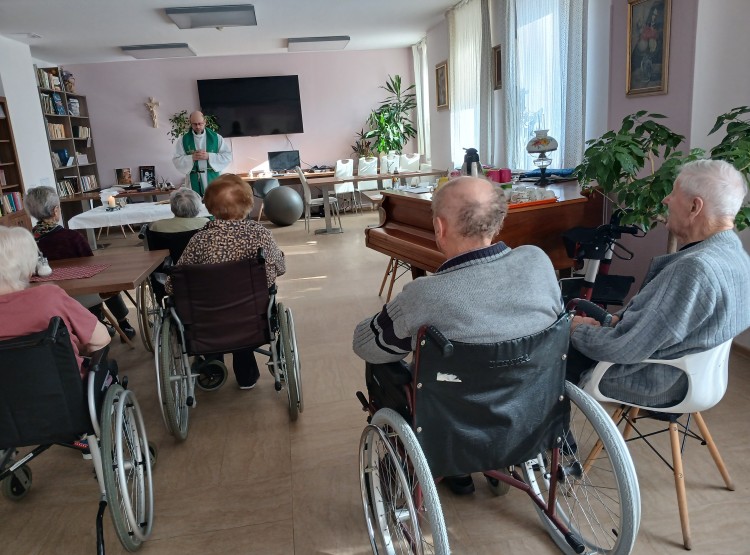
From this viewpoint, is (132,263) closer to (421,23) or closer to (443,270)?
(443,270)

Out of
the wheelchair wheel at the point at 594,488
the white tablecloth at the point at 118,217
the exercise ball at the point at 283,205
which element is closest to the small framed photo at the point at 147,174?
the exercise ball at the point at 283,205

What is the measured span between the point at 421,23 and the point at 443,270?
712 cm

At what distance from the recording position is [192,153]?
493 cm

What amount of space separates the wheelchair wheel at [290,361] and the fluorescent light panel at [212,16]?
Answer: 179 inches

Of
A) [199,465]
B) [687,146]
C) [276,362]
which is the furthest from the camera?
[687,146]

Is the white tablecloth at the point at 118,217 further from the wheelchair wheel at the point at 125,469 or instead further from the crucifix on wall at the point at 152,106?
the wheelchair wheel at the point at 125,469

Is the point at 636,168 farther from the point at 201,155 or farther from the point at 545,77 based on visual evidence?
the point at 201,155

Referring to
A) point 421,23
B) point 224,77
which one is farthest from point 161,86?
point 421,23

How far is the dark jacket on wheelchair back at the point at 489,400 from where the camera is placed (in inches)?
49.8

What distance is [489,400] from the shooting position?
1329 millimetres

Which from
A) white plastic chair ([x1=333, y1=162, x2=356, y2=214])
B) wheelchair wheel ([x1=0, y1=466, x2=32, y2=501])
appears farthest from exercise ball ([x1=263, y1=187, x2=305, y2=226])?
wheelchair wheel ([x1=0, y1=466, x2=32, y2=501])

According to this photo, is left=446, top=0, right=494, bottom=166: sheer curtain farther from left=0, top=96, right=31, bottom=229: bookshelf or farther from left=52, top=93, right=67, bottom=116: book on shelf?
left=52, top=93, right=67, bottom=116: book on shelf

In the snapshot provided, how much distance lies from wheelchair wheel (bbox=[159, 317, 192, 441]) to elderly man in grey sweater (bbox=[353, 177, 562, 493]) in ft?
3.51

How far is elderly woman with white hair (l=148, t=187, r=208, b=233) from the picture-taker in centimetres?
317
